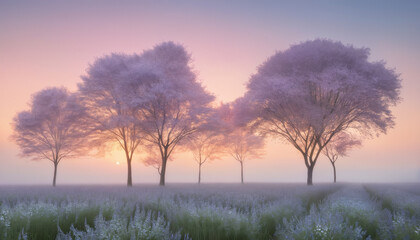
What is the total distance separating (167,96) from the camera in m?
22.6

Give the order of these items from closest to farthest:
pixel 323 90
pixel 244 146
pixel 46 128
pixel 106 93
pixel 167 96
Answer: pixel 167 96
pixel 323 90
pixel 106 93
pixel 46 128
pixel 244 146

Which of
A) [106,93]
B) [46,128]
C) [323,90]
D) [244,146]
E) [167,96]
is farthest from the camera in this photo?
[244,146]

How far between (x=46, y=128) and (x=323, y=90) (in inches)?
1171

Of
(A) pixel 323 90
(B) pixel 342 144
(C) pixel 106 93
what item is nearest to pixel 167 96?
(C) pixel 106 93

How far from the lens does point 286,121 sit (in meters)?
25.6

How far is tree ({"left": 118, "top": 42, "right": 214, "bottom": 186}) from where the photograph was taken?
23188mm

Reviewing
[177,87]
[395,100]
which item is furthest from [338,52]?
[177,87]

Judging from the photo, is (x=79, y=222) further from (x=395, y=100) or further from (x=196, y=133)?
(x=395, y=100)

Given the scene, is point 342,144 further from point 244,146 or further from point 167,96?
point 167,96

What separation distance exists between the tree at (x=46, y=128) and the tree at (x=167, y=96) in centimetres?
974

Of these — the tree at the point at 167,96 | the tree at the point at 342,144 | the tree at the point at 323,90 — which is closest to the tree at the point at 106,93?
the tree at the point at 167,96

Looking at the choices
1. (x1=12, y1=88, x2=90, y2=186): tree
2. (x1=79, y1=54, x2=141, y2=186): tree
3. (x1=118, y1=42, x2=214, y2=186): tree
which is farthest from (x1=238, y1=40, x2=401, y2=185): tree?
(x1=12, y1=88, x2=90, y2=186): tree

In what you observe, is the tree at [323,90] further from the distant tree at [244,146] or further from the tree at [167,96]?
the distant tree at [244,146]

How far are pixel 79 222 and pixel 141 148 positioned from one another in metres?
→ 26.1
